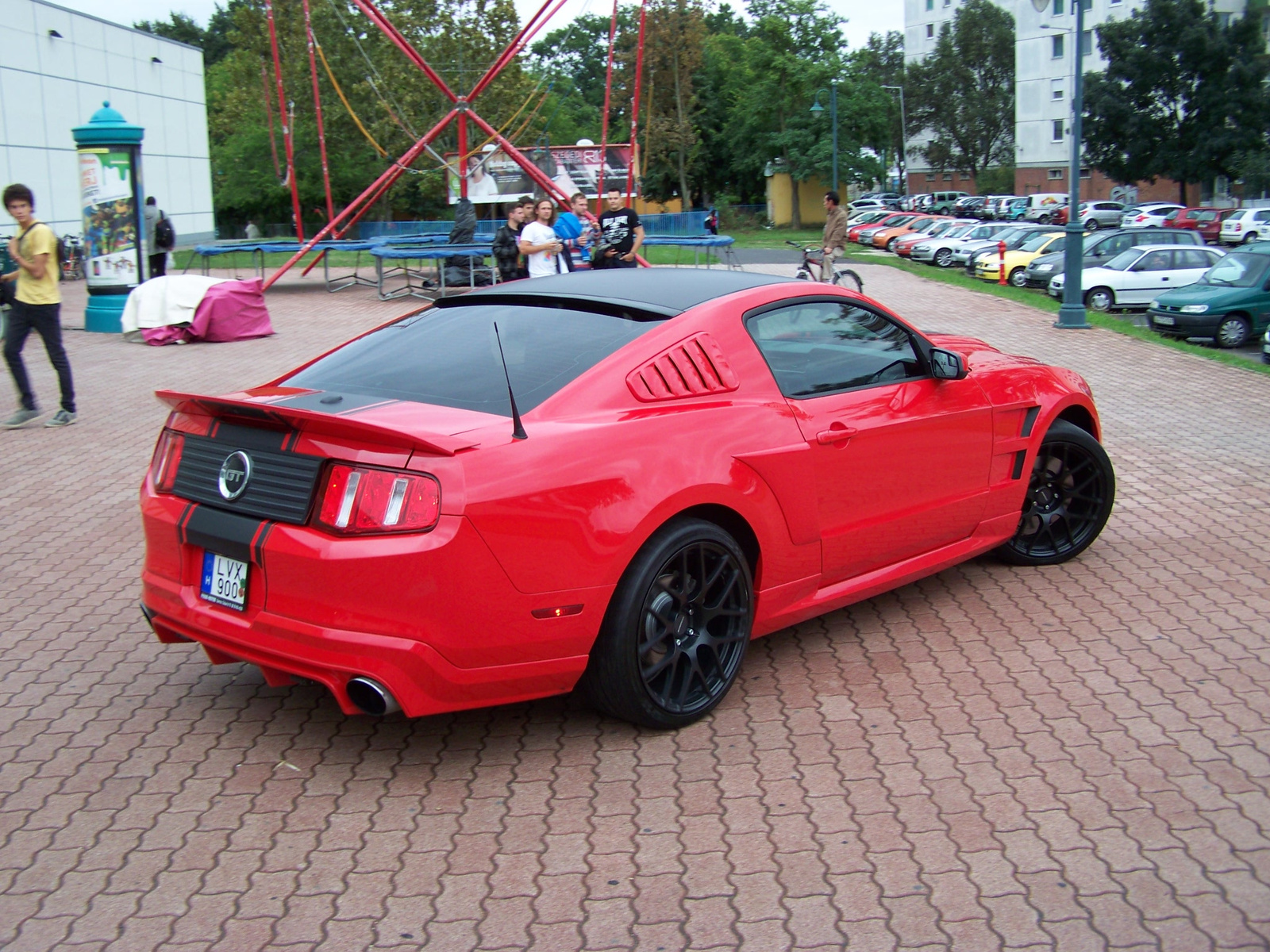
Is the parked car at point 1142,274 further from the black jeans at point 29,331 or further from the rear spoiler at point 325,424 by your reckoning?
the rear spoiler at point 325,424

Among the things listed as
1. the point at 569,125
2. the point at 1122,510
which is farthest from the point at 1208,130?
the point at 1122,510

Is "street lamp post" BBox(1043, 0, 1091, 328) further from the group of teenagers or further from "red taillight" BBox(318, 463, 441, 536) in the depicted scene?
"red taillight" BBox(318, 463, 441, 536)

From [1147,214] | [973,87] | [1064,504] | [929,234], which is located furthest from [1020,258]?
[973,87]

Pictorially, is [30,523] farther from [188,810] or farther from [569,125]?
[569,125]

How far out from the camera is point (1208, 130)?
177 feet

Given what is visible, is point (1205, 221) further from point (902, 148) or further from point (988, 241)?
point (902, 148)

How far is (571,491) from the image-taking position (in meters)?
3.75

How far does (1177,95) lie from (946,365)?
191 feet

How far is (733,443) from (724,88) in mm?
72418

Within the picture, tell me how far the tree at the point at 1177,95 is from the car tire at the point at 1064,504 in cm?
5471

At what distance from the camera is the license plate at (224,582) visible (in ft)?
12.5

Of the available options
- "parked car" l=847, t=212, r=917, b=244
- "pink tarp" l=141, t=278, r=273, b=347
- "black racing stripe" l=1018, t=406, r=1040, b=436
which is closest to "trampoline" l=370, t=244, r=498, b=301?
"pink tarp" l=141, t=278, r=273, b=347

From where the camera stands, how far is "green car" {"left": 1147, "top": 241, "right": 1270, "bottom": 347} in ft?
61.2

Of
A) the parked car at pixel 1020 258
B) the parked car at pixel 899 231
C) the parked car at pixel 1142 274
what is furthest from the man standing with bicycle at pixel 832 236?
the parked car at pixel 899 231
